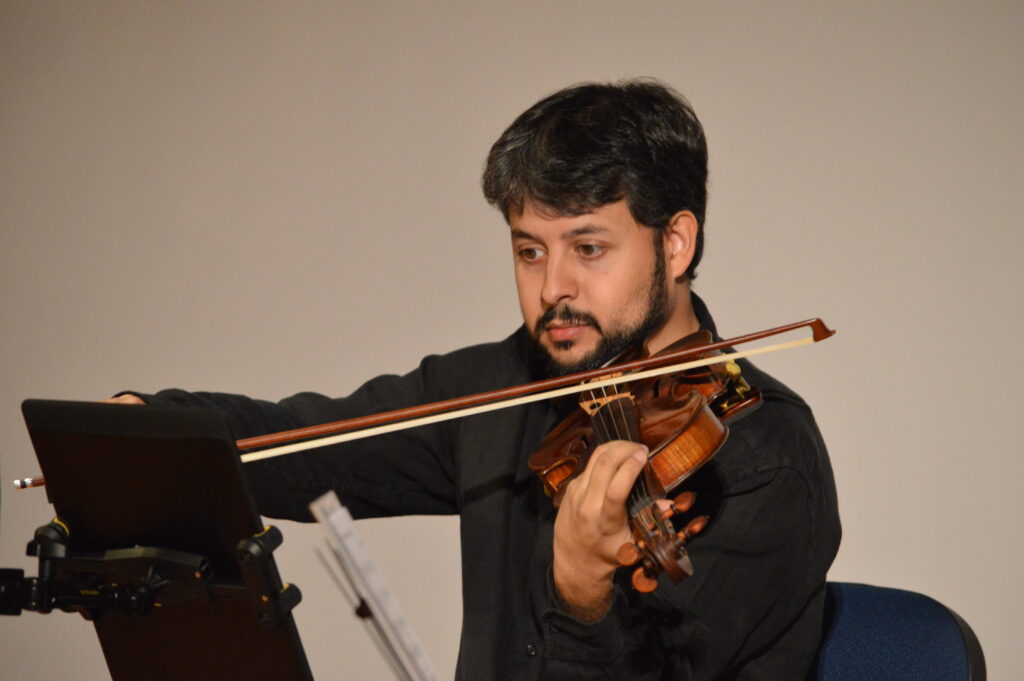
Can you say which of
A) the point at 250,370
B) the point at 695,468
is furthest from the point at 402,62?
the point at 695,468

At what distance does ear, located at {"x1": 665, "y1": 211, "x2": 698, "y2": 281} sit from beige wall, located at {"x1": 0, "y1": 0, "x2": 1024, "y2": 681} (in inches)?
27.8

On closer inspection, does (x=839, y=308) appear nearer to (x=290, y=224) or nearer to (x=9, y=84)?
(x=290, y=224)

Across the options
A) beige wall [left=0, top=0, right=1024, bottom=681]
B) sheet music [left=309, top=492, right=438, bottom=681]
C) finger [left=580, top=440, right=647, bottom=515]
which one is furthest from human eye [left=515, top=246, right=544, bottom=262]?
beige wall [left=0, top=0, right=1024, bottom=681]

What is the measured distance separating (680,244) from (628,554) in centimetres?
63

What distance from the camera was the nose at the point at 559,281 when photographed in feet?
5.06

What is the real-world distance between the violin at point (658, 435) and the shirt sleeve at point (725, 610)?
0.09 metres

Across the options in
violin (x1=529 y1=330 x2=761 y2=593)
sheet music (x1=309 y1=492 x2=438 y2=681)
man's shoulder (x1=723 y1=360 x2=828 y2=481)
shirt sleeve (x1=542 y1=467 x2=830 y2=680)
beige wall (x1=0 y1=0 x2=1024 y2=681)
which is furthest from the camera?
beige wall (x1=0 y1=0 x2=1024 y2=681)

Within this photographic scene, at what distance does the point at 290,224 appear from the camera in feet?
8.54

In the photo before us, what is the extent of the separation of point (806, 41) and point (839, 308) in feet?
1.79

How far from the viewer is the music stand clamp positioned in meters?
1.08

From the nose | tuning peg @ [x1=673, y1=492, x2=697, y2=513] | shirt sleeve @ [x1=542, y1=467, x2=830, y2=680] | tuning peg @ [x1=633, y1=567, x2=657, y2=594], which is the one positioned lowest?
shirt sleeve @ [x1=542, y1=467, x2=830, y2=680]

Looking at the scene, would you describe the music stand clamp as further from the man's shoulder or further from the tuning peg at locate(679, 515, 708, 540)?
the man's shoulder

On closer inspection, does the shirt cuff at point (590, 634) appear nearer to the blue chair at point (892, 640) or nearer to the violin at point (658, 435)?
the violin at point (658, 435)

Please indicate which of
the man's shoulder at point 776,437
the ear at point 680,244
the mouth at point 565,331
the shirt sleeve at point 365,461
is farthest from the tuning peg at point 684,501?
the shirt sleeve at point 365,461
